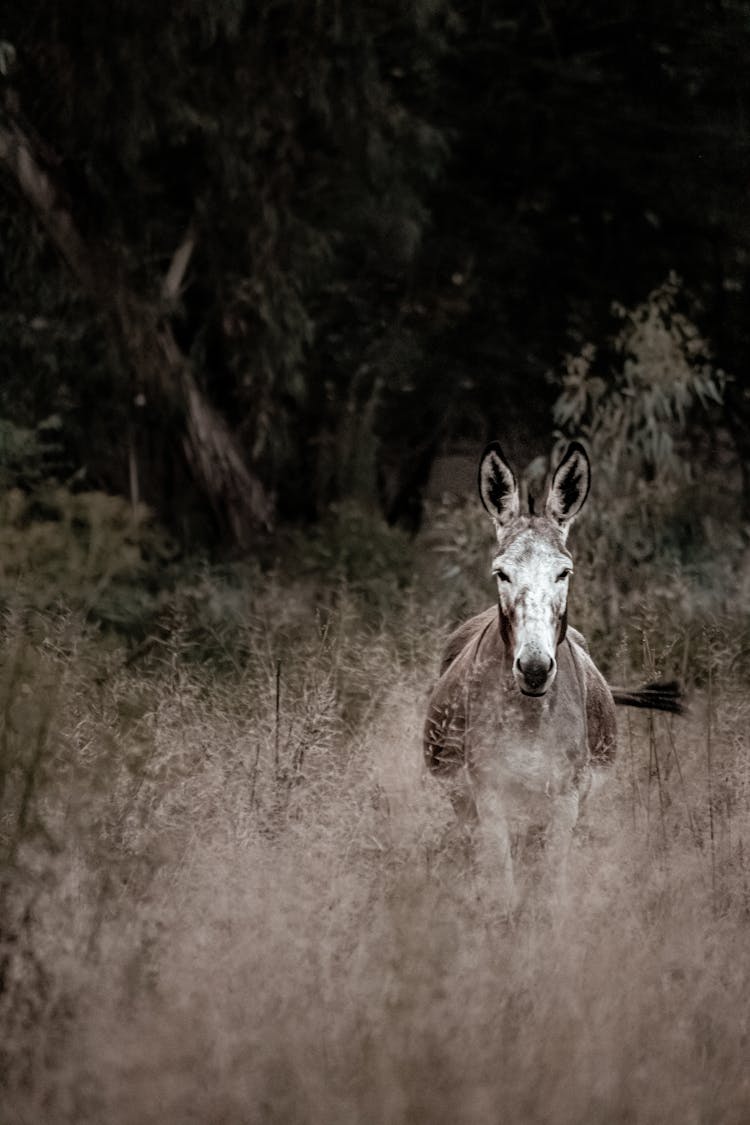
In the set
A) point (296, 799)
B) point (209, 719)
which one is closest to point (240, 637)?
point (209, 719)

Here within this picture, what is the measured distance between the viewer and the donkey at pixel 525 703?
5.44m

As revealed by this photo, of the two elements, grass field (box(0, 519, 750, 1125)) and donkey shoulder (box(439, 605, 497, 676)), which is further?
donkey shoulder (box(439, 605, 497, 676))

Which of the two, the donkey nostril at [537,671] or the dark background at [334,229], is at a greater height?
the dark background at [334,229]

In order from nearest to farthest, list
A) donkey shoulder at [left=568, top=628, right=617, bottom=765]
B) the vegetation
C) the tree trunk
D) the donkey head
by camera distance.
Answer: the vegetation
the donkey head
donkey shoulder at [left=568, top=628, right=617, bottom=765]
the tree trunk

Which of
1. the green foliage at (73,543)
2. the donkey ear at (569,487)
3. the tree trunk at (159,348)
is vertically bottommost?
the donkey ear at (569,487)

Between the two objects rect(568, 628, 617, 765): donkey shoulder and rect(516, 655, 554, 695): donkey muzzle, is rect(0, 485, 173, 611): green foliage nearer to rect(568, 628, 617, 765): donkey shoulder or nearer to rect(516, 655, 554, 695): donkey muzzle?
rect(568, 628, 617, 765): donkey shoulder

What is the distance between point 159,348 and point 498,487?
9146 mm

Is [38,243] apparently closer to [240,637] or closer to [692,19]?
[240,637]

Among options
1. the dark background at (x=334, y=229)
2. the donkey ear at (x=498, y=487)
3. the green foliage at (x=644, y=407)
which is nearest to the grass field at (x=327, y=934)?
the donkey ear at (x=498, y=487)

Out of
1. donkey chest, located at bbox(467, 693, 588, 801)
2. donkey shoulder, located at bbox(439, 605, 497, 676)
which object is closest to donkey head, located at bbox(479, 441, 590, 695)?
donkey chest, located at bbox(467, 693, 588, 801)

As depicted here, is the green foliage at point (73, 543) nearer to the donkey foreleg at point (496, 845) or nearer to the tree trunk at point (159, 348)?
the tree trunk at point (159, 348)

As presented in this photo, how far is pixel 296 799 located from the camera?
18.8 ft

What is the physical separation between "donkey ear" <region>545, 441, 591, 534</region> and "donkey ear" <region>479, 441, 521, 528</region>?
0.14 m

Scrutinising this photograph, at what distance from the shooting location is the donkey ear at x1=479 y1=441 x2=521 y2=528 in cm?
598
